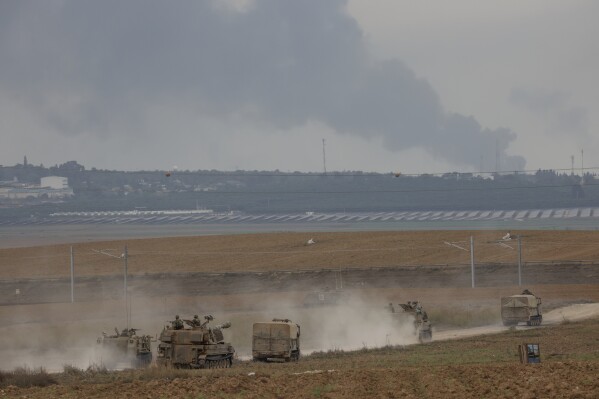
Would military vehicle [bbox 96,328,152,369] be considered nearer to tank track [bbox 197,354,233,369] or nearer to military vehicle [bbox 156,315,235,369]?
military vehicle [bbox 156,315,235,369]

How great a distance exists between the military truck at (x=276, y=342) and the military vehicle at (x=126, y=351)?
575 centimetres

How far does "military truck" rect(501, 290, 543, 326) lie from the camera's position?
75312 mm

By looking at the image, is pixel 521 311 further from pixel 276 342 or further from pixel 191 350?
pixel 191 350

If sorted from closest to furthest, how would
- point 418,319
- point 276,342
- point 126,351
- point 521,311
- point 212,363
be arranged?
point 212,363 < point 276,342 < point 126,351 < point 418,319 < point 521,311

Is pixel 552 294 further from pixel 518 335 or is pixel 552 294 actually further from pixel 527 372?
pixel 527 372

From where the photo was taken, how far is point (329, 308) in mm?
84250

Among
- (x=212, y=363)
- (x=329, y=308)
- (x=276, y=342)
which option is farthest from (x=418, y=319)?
(x=212, y=363)

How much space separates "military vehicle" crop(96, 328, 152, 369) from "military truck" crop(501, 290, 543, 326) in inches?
1092

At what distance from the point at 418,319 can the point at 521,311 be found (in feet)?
30.5

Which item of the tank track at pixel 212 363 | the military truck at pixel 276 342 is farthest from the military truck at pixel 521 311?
the tank track at pixel 212 363

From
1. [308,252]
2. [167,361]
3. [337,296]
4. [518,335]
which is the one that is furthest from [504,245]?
[167,361]

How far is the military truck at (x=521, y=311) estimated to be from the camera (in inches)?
2965

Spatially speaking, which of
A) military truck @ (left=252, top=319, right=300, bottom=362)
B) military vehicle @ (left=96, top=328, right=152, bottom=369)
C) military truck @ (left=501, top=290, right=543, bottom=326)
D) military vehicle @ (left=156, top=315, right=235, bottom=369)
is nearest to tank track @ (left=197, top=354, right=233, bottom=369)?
military vehicle @ (left=156, top=315, right=235, bottom=369)

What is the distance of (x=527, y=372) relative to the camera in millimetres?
37781
